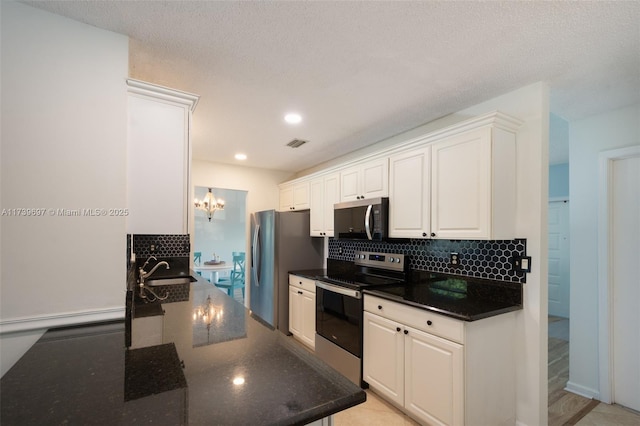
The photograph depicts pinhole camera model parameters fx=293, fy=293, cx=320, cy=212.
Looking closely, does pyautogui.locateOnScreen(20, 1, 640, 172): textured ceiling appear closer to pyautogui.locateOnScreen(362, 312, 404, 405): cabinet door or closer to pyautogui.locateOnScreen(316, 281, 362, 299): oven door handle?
pyautogui.locateOnScreen(316, 281, 362, 299): oven door handle

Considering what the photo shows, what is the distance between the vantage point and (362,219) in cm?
294

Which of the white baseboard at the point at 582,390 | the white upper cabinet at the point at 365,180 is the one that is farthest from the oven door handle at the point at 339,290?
the white baseboard at the point at 582,390

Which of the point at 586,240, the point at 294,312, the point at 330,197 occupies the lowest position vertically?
the point at 294,312

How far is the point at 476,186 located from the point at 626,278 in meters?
1.60

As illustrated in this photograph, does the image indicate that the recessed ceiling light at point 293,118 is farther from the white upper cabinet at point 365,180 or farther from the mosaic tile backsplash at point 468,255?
the mosaic tile backsplash at point 468,255

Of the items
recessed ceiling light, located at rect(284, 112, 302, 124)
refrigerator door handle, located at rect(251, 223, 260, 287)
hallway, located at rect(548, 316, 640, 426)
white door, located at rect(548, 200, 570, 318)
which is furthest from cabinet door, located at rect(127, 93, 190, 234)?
white door, located at rect(548, 200, 570, 318)

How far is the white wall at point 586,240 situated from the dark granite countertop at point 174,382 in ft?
8.99

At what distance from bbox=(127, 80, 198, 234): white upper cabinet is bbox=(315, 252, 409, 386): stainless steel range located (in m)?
1.60

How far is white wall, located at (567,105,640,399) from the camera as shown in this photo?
246cm

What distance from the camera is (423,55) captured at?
171cm

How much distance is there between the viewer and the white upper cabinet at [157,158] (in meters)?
→ 1.62

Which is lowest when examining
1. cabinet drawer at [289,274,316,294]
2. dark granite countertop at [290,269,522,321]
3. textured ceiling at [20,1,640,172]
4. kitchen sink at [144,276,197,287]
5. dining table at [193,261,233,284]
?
dining table at [193,261,233,284]

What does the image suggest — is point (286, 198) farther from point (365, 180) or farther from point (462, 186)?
point (462, 186)

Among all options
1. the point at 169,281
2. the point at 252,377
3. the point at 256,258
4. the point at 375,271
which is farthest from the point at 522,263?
the point at 256,258
